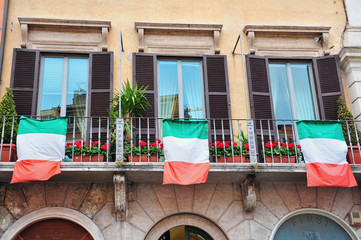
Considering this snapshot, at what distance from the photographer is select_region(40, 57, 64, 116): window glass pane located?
10.0 m

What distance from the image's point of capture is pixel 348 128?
31.3 ft

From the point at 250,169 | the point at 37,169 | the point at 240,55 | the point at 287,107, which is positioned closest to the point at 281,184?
the point at 250,169

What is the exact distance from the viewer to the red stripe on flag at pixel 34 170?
7.99 m

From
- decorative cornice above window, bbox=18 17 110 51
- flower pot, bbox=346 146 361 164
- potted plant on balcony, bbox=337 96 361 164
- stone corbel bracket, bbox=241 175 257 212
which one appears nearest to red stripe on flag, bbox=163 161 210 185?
stone corbel bracket, bbox=241 175 257 212

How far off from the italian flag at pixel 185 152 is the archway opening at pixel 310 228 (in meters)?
2.17

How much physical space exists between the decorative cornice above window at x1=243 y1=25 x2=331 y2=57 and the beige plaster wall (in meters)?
0.25

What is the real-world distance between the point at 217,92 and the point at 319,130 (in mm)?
2425

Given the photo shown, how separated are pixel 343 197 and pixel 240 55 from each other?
394 centimetres

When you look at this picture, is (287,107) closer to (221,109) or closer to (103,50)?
(221,109)

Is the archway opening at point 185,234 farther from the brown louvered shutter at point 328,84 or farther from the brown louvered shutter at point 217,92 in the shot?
the brown louvered shutter at point 328,84

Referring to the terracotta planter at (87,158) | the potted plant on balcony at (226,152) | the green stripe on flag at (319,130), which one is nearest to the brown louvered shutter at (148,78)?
the terracotta planter at (87,158)

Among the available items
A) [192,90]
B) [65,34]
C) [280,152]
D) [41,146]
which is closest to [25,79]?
[65,34]

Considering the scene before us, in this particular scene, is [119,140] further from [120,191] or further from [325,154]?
[325,154]

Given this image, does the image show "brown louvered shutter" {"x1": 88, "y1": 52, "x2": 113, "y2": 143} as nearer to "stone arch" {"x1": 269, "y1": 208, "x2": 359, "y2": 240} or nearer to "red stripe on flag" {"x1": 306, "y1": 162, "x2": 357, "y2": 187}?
"stone arch" {"x1": 269, "y1": 208, "x2": 359, "y2": 240}
